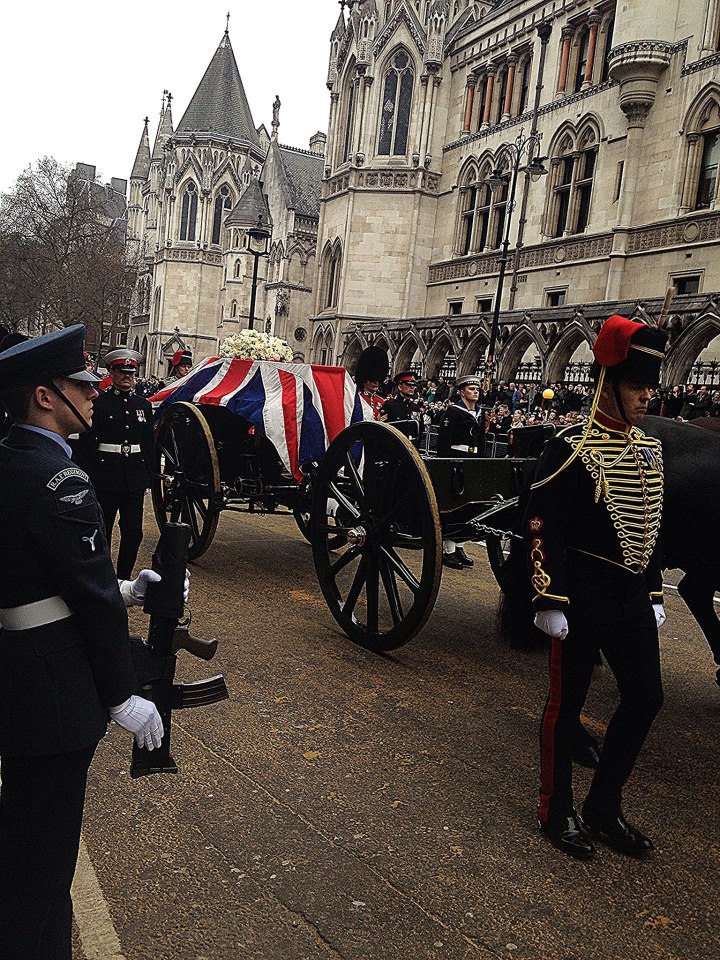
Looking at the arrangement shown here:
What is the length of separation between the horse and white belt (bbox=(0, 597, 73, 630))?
253cm

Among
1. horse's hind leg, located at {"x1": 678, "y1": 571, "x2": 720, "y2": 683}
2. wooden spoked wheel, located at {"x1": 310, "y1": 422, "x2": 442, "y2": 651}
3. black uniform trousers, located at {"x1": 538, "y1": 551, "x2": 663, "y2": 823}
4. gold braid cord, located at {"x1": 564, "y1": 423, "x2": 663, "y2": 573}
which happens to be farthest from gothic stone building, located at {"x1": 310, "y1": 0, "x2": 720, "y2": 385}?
black uniform trousers, located at {"x1": 538, "y1": 551, "x2": 663, "y2": 823}

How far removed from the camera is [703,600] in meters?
4.63

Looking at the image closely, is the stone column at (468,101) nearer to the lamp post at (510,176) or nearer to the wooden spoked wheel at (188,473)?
the lamp post at (510,176)

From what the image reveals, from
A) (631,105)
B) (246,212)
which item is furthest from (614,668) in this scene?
(246,212)

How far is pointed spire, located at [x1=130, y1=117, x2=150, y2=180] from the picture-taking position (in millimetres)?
86438

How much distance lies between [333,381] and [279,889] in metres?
4.79

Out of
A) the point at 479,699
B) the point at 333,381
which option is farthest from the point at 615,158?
the point at 479,699

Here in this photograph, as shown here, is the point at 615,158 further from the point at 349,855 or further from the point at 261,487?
the point at 349,855

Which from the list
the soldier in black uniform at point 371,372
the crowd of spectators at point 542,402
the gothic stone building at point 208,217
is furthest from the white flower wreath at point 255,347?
the gothic stone building at point 208,217

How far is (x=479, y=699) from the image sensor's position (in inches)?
183

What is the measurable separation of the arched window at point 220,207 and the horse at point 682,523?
67262 mm

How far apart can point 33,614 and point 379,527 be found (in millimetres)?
3346

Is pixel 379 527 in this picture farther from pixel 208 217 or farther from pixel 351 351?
pixel 208 217

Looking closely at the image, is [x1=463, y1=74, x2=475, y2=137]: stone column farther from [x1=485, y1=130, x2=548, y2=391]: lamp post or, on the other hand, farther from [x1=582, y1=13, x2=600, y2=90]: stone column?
[x1=582, y1=13, x2=600, y2=90]: stone column
